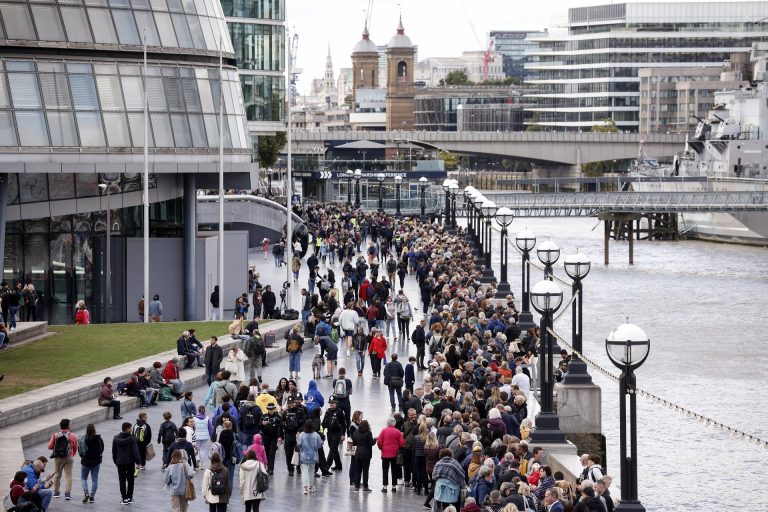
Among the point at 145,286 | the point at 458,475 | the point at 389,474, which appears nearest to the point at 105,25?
the point at 145,286

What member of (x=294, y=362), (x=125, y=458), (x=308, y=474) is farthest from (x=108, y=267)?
(x=125, y=458)

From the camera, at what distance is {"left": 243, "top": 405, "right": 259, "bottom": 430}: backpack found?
23.5 metres

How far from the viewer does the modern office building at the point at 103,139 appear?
42188mm

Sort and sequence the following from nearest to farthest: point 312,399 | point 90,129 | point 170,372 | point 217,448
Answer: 1. point 217,448
2. point 312,399
3. point 170,372
4. point 90,129

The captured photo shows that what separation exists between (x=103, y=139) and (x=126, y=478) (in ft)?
75.9

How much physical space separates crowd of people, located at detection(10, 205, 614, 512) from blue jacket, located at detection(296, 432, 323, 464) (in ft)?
0.07

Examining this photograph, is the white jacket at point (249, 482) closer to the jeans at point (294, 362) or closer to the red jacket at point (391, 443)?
the red jacket at point (391, 443)

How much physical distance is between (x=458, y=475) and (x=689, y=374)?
28.5m

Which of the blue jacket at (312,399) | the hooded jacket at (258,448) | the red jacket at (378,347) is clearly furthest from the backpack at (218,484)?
the red jacket at (378,347)

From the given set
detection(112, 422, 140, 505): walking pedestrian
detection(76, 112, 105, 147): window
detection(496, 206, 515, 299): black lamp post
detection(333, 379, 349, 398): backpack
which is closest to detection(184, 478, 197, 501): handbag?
detection(112, 422, 140, 505): walking pedestrian

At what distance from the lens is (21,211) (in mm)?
42094

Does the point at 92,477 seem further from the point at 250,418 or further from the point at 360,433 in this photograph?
the point at 360,433

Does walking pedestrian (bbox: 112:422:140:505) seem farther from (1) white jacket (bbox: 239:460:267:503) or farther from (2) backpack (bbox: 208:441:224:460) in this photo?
(1) white jacket (bbox: 239:460:267:503)

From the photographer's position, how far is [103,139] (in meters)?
43.4
